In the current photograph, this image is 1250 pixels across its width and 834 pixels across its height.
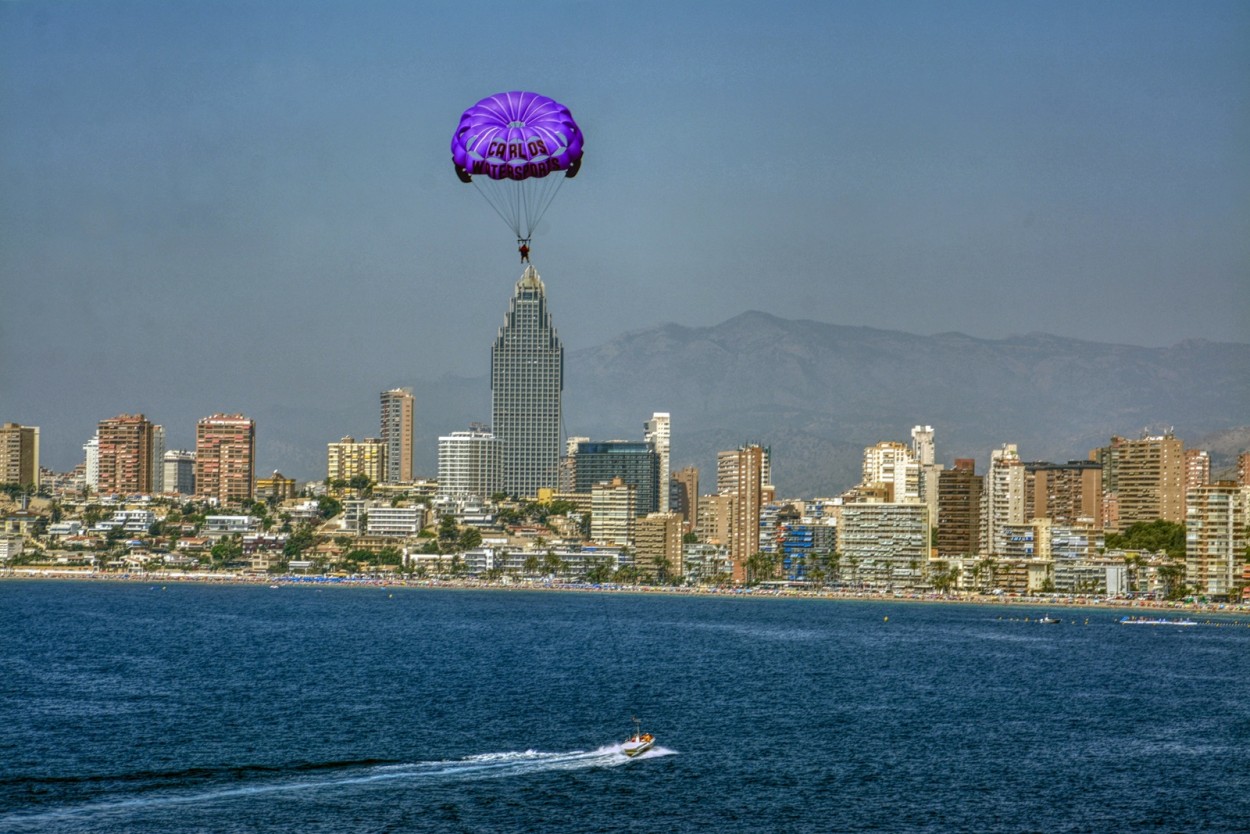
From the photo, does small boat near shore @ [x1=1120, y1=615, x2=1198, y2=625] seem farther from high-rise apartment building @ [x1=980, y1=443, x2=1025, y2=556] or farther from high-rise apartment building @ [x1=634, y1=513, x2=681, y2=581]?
high-rise apartment building @ [x1=634, y1=513, x2=681, y2=581]

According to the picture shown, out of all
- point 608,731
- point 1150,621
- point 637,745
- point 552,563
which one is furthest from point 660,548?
point 637,745

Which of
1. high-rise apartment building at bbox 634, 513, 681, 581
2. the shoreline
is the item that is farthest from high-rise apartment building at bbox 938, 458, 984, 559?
high-rise apartment building at bbox 634, 513, 681, 581

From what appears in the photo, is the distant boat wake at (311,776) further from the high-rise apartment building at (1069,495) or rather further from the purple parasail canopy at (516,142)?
the high-rise apartment building at (1069,495)

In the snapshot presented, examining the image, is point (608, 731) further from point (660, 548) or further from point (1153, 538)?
point (1153, 538)

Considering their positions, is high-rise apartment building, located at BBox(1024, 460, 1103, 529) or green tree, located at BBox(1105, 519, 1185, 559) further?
high-rise apartment building, located at BBox(1024, 460, 1103, 529)

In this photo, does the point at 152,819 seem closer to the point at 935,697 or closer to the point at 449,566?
the point at 935,697

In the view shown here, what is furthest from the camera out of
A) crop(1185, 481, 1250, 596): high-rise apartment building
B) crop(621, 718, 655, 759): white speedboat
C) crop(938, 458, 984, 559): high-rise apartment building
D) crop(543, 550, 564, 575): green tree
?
crop(543, 550, 564, 575): green tree

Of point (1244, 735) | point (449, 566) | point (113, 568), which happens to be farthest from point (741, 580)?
point (1244, 735)
